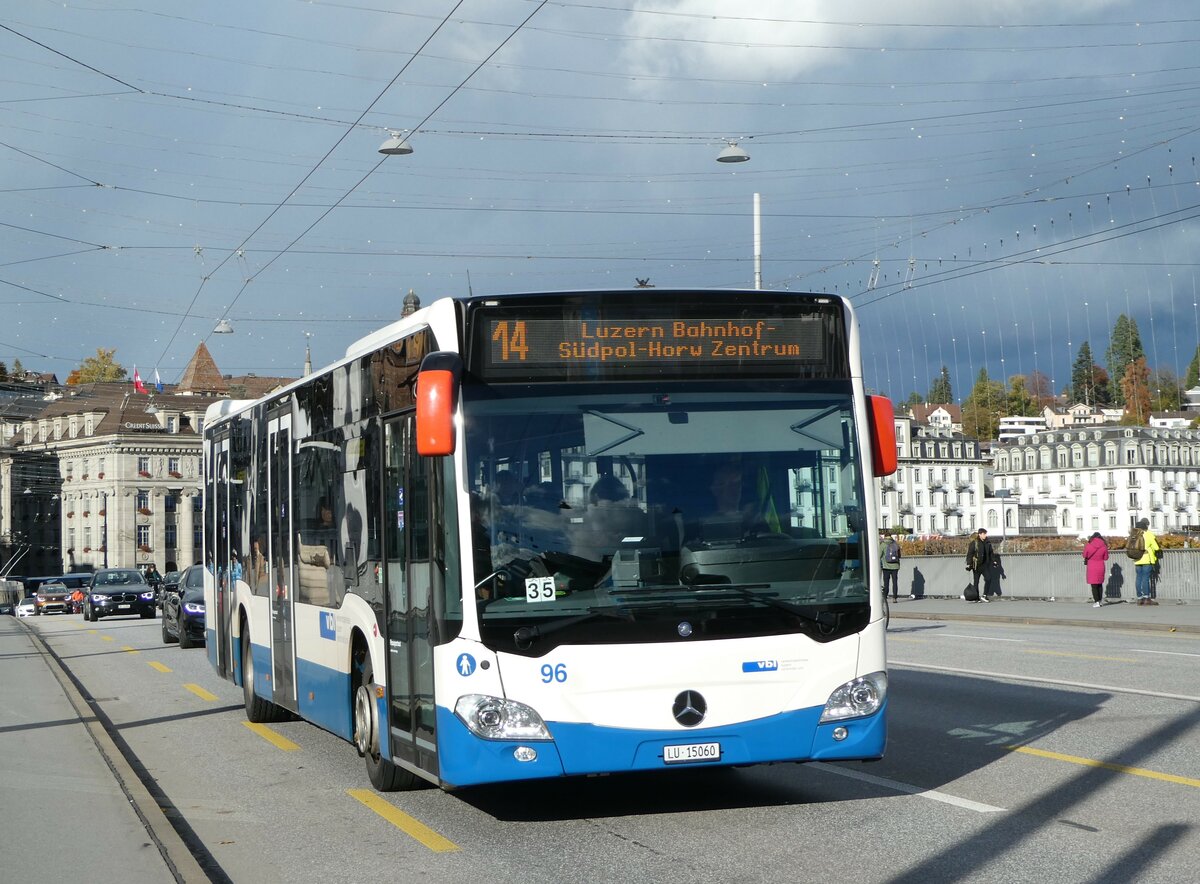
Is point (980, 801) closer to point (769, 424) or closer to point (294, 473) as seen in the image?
A: point (769, 424)

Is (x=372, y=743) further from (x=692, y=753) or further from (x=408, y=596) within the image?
(x=692, y=753)

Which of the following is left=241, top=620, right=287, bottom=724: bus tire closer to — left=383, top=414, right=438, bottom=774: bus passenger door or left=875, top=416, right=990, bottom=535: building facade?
left=383, top=414, right=438, bottom=774: bus passenger door

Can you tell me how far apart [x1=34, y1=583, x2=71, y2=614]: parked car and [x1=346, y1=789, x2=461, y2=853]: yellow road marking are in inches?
2322

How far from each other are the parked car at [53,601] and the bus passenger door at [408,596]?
60034 millimetres

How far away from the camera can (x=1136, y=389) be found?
9362 cm

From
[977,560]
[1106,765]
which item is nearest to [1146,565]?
[977,560]

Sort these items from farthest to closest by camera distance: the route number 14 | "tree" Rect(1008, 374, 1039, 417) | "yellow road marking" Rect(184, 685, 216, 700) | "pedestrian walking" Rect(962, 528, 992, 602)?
"tree" Rect(1008, 374, 1039, 417) → "pedestrian walking" Rect(962, 528, 992, 602) → "yellow road marking" Rect(184, 685, 216, 700) → the route number 14

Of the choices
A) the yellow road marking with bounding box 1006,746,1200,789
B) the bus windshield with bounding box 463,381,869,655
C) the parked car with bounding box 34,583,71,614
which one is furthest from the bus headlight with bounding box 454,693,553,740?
the parked car with bounding box 34,583,71,614

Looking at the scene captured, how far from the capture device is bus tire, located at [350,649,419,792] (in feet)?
33.8

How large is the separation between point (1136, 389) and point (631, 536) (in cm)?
9054

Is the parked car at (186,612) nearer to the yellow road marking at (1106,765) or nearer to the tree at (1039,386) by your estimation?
the yellow road marking at (1106,765)

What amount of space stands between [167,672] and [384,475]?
49.0 ft

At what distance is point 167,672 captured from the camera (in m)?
23.7

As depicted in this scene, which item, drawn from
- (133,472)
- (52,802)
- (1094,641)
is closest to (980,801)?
(52,802)
